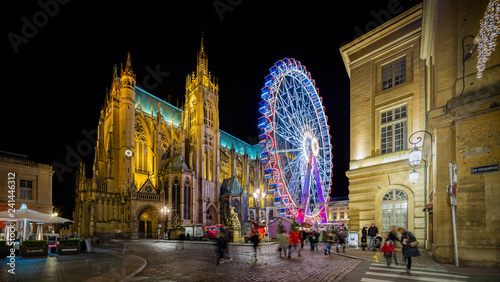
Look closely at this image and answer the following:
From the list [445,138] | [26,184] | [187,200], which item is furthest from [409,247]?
[187,200]

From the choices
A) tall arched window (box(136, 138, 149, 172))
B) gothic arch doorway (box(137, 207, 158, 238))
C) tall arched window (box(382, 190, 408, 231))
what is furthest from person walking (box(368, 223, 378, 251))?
tall arched window (box(136, 138, 149, 172))

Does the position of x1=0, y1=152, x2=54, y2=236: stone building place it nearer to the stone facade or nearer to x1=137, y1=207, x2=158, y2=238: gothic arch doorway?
x1=137, y1=207, x2=158, y2=238: gothic arch doorway

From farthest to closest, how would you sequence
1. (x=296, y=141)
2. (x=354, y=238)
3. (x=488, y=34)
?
(x=296, y=141) → (x=354, y=238) → (x=488, y=34)

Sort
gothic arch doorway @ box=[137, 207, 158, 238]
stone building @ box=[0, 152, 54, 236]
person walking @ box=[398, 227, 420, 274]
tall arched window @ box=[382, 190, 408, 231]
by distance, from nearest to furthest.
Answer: person walking @ box=[398, 227, 420, 274]
tall arched window @ box=[382, 190, 408, 231]
stone building @ box=[0, 152, 54, 236]
gothic arch doorway @ box=[137, 207, 158, 238]

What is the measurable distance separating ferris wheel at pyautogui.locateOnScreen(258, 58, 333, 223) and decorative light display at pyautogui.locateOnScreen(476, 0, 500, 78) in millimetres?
23708

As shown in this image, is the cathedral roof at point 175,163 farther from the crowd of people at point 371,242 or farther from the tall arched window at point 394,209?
the tall arched window at point 394,209

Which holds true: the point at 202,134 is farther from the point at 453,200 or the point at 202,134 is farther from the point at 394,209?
the point at 453,200

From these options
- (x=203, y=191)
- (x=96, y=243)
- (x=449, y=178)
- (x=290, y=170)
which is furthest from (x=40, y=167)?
(x=449, y=178)

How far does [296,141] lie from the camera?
36312 mm

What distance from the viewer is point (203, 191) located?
168ft

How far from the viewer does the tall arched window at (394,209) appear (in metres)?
18.8

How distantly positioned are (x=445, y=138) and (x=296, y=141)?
23780mm

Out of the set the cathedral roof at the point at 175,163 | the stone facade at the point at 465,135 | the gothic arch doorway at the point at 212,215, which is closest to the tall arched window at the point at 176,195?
the cathedral roof at the point at 175,163

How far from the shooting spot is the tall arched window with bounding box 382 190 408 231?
61.8 feet
